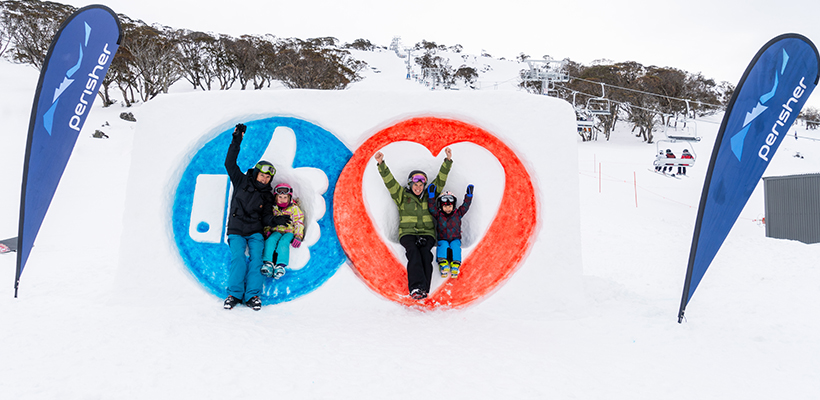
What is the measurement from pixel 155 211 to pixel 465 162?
297cm

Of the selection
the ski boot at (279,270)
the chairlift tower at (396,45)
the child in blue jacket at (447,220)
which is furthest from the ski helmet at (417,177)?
the chairlift tower at (396,45)

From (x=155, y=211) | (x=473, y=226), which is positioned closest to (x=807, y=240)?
(x=473, y=226)

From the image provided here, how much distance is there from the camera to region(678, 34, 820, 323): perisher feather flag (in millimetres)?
3248

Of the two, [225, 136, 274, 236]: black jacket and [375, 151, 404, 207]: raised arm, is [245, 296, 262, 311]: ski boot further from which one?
[375, 151, 404, 207]: raised arm

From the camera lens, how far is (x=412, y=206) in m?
3.88

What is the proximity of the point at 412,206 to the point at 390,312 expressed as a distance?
976mm

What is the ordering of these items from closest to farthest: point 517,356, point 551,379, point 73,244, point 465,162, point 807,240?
point 551,379
point 517,356
point 465,162
point 73,244
point 807,240

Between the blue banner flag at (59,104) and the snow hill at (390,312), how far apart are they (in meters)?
0.50

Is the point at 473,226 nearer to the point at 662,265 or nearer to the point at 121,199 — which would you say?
the point at 662,265

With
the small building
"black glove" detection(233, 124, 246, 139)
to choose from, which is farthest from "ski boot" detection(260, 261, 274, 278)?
the small building

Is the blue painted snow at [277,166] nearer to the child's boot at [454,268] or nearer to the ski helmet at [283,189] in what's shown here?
the ski helmet at [283,189]

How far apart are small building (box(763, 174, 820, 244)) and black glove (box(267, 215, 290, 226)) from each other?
1063cm

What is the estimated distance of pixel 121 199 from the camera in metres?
10.5

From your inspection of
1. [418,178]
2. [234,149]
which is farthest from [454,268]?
[234,149]
